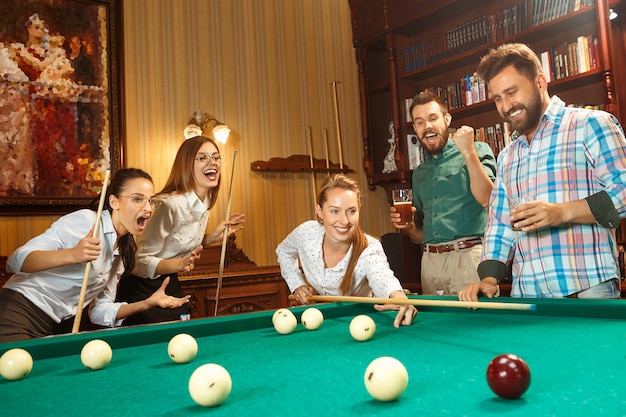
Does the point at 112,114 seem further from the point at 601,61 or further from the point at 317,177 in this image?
the point at 601,61

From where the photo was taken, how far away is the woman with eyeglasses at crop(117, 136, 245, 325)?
3.08 m

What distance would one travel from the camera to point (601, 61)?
12.2 ft

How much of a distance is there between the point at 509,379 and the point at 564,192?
1478 millimetres

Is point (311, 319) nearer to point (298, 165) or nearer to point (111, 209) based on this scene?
point (111, 209)

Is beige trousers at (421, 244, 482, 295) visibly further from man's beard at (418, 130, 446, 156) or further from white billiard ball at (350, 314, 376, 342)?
white billiard ball at (350, 314, 376, 342)

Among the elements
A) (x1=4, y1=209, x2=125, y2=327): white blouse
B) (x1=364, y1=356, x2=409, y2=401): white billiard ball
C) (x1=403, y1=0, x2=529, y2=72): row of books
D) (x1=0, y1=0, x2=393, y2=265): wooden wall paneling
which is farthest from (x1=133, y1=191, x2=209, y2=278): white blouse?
(x1=403, y1=0, x2=529, y2=72): row of books

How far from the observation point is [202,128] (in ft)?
15.6

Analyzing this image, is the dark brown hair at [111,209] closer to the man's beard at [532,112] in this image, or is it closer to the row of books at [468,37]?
the man's beard at [532,112]

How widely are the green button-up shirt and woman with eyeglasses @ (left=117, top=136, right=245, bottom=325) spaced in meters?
1.12

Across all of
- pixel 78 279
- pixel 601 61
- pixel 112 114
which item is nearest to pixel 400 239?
pixel 601 61

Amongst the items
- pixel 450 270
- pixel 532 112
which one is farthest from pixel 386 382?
pixel 450 270

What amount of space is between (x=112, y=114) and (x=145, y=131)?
0.94 feet

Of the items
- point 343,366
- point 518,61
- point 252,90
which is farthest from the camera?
point 252,90

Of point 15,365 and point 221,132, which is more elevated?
point 221,132
